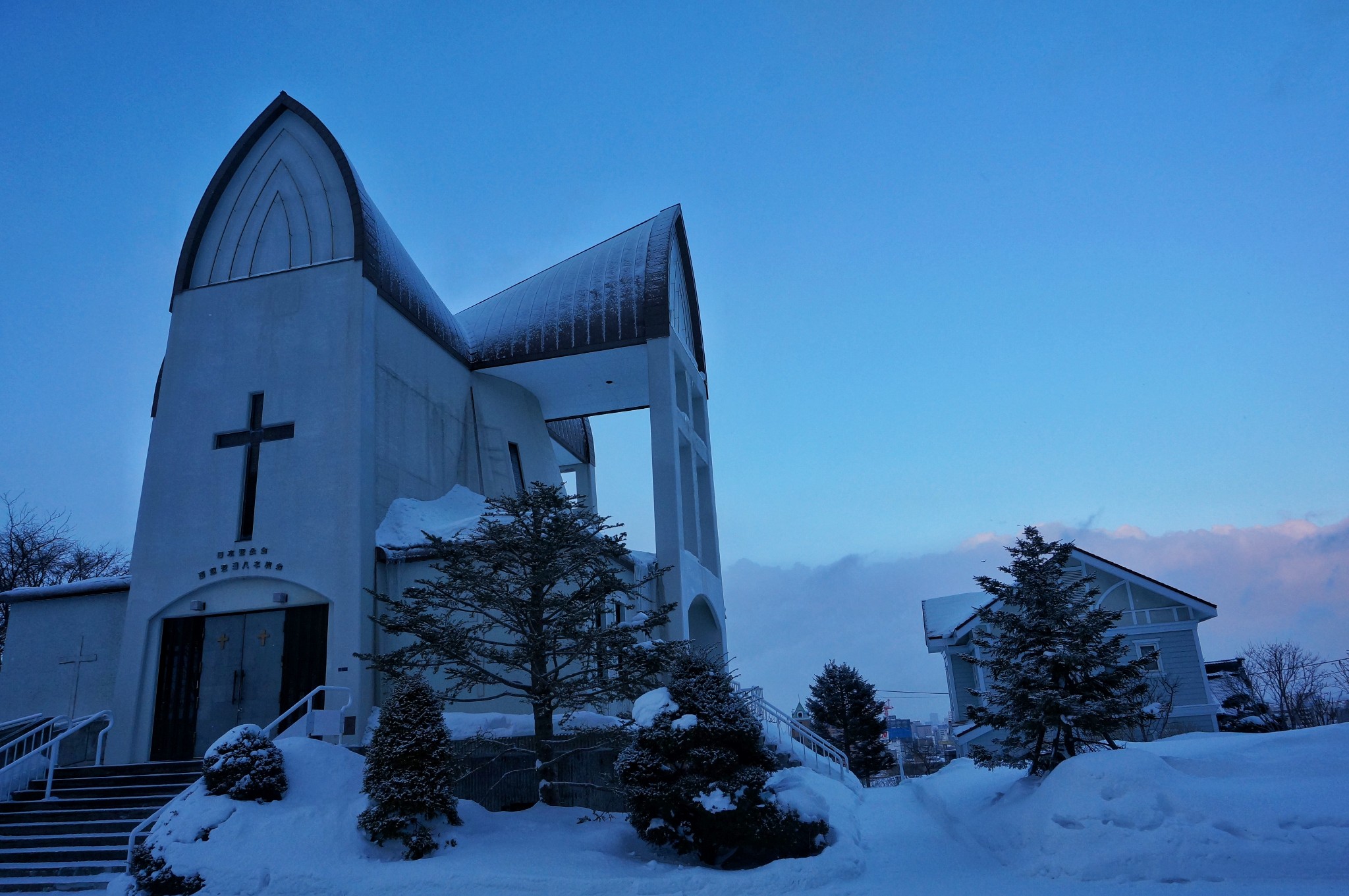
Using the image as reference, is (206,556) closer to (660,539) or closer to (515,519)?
(515,519)

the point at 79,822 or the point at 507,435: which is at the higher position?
the point at 507,435

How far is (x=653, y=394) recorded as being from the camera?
22.5m

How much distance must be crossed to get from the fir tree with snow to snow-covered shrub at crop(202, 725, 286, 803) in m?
1.69

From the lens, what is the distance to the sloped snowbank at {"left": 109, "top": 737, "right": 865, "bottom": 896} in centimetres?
928

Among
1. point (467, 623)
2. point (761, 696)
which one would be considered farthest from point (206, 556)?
point (761, 696)

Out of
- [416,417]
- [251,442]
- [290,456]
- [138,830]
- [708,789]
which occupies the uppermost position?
[416,417]

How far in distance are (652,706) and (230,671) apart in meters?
10.3

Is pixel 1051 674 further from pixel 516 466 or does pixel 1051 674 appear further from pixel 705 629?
pixel 516 466

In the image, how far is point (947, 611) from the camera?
31656 millimetres

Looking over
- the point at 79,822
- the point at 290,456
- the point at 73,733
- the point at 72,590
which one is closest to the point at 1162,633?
the point at 290,456

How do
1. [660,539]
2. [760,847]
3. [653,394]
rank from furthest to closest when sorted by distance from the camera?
[653,394], [660,539], [760,847]

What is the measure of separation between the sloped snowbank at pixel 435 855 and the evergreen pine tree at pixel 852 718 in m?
27.1

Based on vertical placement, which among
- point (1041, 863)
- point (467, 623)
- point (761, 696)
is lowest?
point (1041, 863)

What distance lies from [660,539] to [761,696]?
4.27m
